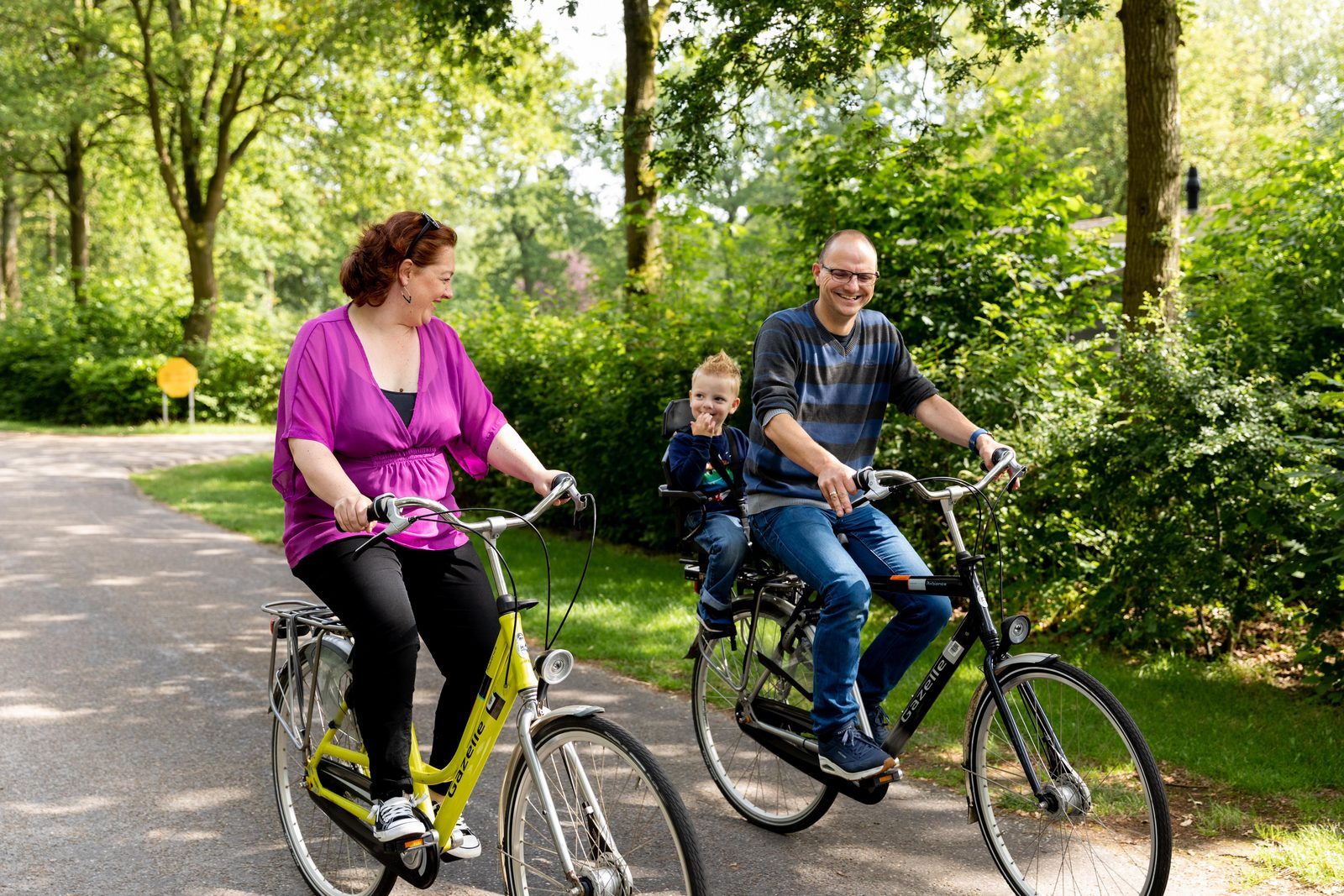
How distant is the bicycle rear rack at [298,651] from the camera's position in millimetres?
3697

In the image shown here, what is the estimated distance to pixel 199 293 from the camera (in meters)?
28.0

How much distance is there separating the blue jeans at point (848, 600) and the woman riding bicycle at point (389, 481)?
1.05 meters

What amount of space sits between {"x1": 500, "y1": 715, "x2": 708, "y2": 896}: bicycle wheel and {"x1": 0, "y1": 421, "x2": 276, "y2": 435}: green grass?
23717 millimetres

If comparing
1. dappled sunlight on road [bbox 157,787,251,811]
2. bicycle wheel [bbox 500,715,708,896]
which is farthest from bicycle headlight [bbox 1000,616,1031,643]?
dappled sunlight on road [bbox 157,787,251,811]

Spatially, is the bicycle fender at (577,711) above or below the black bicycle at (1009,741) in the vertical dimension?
above

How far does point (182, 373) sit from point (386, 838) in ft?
80.4

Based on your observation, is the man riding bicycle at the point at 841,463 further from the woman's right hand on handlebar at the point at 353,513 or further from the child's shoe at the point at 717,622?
the woman's right hand on handlebar at the point at 353,513

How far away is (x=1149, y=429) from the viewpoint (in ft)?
21.1

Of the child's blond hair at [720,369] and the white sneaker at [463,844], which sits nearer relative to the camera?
the white sneaker at [463,844]

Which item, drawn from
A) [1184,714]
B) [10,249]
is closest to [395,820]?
[1184,714]

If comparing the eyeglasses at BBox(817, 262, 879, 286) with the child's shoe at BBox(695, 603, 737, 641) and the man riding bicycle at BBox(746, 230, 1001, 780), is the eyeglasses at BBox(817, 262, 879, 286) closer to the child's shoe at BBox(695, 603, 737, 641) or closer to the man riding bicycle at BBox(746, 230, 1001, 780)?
the man riding bicycle at BBox(746, 230, 1001, 780)

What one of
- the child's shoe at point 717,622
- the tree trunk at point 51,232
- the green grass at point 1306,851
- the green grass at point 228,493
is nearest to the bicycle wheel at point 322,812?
the child's shoe at point 717,622

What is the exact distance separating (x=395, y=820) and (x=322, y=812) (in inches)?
37.1

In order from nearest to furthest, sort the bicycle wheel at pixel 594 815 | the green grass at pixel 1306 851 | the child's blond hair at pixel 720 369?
the bicycle wheel at pixel 594 815 → the green grass at pixel 1306 851 → the child's blond hair at pixel 720 369
